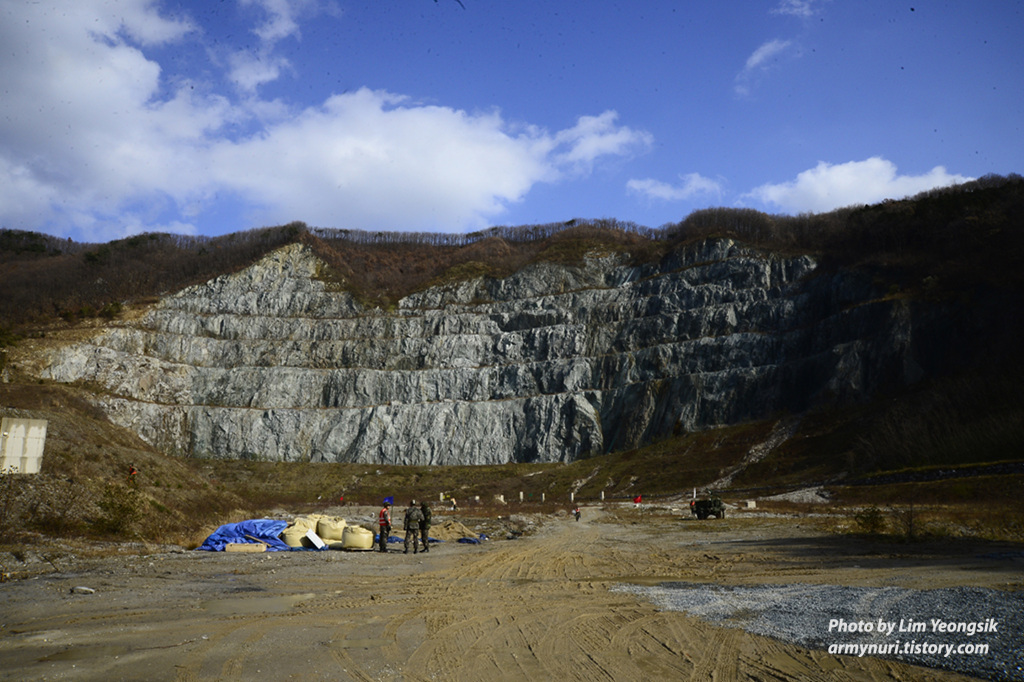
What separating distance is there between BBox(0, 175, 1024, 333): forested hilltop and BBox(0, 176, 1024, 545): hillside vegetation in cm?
27

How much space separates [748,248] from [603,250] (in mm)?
19349

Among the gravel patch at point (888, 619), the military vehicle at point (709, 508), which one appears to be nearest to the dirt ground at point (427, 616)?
the gravel patch at point (888, 619)

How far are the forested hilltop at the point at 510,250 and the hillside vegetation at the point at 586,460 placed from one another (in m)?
0.27

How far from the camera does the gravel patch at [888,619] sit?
678cm

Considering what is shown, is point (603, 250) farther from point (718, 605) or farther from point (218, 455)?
point (718, 605)

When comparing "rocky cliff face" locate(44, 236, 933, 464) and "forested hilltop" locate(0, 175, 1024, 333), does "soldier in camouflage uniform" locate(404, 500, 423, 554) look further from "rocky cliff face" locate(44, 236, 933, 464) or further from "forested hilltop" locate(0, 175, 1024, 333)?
"forested hilltop" locate(0, 175, 1024, 333)

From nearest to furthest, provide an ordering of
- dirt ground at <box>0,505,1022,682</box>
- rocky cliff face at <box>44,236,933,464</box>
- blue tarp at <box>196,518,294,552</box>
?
1. dirt ground at <box>0,505,1022,682</box>
2. blue tarp at <box>196,518,294,552</box>
3. rocky cliff face at <box>44,236,933,464</box>

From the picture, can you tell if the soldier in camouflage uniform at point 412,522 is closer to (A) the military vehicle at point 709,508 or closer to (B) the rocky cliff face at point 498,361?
(A) the military vehicle at point 709,508

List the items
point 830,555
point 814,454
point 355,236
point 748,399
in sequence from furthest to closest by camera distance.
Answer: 1. point 355,236
2. point 748,399
3. point 814,454
4. point 830,555

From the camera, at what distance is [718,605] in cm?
1023

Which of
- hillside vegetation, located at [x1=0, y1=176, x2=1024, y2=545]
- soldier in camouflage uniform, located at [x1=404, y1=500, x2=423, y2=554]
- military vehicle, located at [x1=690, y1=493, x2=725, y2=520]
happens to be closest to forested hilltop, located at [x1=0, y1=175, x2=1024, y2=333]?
hillside vegetation, located at [x1=0, y1=176, x2=1024, y2=545]

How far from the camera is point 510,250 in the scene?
9675 cm

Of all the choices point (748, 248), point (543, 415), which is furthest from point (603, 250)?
point (543, 415)

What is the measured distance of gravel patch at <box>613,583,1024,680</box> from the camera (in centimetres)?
678
